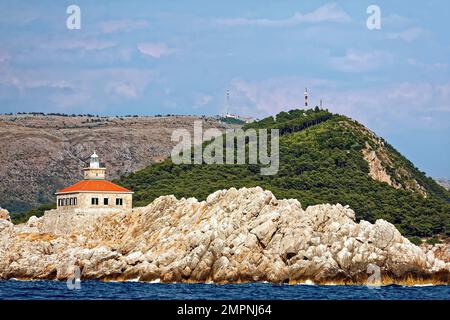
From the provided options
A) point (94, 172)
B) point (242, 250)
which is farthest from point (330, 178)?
point (242, 250)

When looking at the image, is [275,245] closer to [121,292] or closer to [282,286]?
[282,286]

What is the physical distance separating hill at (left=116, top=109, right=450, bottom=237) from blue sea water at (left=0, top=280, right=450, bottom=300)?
3526 centimetres

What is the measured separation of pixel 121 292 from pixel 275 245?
13518mm

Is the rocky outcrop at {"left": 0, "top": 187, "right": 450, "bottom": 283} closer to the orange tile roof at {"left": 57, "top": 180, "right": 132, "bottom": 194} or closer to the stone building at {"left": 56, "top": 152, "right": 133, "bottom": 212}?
the stone building at {"left": 56, "top": 152, "right": 133, "bottom": 212}

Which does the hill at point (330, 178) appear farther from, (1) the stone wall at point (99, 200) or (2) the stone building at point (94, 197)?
(1) the stone wall at point (99, 200)

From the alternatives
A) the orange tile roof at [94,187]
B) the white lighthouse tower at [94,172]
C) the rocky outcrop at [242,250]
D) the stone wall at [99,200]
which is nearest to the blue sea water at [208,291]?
the rocky outcrop at [242,250]

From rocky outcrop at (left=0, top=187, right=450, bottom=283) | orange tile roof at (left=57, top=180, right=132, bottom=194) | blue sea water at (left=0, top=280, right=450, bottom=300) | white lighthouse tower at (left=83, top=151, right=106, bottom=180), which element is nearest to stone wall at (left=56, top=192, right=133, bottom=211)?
orange tile roof at (left=57, top=180, right=132, bottom=194)

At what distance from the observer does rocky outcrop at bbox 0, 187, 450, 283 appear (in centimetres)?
6425

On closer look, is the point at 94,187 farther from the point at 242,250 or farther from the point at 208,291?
the point at 208,291

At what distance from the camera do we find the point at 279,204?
233 ft

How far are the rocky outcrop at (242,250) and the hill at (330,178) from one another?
24.6 meters

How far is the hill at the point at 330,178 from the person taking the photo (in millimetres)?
102438
